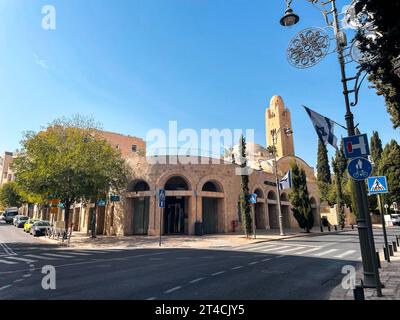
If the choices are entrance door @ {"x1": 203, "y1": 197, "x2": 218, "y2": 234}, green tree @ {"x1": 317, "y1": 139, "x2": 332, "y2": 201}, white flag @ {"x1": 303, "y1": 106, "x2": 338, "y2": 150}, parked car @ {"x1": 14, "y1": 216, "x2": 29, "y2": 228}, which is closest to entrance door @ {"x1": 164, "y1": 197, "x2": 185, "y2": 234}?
entrance door @ {"x1": 203, "y1": 197, "x2": 218, "y2": 234}

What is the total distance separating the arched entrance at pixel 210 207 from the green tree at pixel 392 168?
32.2 meters

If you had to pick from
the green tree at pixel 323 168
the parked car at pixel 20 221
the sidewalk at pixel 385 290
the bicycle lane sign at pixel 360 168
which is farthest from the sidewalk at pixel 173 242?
the green tree at pixel 323 168

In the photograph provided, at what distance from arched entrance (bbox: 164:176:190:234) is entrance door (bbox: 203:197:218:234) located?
216 centimetres

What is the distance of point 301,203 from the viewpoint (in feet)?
96.0

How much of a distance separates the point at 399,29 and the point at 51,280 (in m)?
11.8

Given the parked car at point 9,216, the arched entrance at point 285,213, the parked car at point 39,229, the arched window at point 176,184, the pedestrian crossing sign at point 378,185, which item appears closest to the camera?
the pedestrian crossing sign at point 378,185

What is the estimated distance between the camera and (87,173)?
21328 millimetres

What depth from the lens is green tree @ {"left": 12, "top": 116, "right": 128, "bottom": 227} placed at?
69.4 ft

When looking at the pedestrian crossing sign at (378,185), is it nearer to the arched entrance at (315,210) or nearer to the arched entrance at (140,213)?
the arched entrance at (140,213)

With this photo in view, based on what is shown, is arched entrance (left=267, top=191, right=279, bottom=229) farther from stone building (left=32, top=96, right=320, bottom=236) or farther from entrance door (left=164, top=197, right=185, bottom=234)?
entrance door (left=164, top=197, right=185, bottom=234)

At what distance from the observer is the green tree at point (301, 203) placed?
28.8 metres

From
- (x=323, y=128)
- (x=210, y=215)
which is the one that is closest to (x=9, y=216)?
(x=210, y=215)
